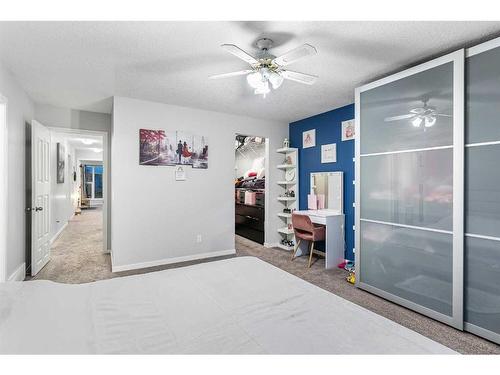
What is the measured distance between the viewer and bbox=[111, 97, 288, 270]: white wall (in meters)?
3.60

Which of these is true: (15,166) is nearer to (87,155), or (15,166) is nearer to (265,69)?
(265,69)

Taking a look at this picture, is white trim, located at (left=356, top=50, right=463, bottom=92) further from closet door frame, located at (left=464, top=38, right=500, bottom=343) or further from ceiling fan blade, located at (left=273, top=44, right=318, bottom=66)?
ceiling fan blade, located at (left=273, top=44, right=318, bottom=66)

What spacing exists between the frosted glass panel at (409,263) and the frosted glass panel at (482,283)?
0.13m

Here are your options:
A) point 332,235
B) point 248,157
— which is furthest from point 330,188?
point 248,157

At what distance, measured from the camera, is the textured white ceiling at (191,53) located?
1.98 meters

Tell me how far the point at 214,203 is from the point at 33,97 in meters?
2.87

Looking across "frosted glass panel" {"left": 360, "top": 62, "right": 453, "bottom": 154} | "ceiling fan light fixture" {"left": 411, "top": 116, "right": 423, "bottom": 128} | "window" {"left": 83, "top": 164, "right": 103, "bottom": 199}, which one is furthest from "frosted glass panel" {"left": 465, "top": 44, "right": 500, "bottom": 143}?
"window" {"left": 83, "top": 164, "right": 103, "bottom": 199}

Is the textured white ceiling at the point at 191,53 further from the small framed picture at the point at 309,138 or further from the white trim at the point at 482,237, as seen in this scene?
the white trim at the point at 482,237

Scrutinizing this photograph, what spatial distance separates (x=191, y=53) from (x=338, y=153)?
272 cm

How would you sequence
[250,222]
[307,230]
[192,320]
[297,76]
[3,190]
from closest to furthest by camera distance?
[192,320] → [297,76] → [3,190] → [307,230] → [250,222]

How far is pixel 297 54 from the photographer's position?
76.7 inches

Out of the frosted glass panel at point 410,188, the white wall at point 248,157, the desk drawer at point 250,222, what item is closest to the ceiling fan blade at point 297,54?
the frosted glass panel at point 410,188

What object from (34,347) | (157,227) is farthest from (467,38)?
(157,227)
